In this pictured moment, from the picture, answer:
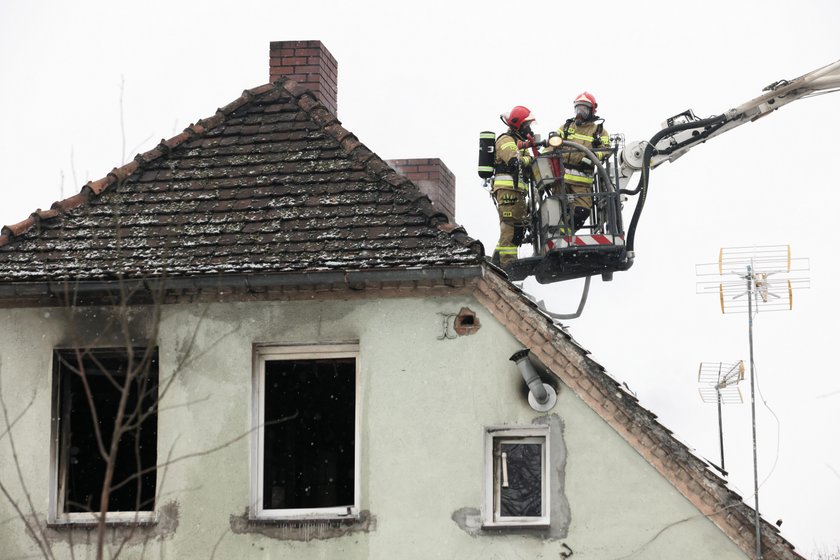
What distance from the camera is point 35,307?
426 inches

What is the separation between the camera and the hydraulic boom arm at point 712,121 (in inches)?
579

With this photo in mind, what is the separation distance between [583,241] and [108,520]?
6.30 m

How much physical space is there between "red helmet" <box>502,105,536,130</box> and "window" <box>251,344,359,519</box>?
180 inches

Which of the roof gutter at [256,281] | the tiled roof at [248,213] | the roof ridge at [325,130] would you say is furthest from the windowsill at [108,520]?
the roof ridge at [325,130]

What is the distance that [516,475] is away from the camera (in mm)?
10312

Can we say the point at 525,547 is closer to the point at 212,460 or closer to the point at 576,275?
the point at 212,460

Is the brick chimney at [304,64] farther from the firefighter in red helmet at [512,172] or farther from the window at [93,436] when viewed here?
the window at [93,436]

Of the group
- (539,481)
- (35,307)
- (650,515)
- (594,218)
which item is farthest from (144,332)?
(594,218)

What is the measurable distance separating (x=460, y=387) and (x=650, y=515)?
1774mm

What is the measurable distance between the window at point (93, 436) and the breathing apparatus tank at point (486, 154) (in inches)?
197

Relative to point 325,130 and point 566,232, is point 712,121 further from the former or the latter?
point 325,130

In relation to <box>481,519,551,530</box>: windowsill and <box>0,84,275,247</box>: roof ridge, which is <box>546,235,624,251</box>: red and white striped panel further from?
<box>481,519,551,530</box>: windowsill

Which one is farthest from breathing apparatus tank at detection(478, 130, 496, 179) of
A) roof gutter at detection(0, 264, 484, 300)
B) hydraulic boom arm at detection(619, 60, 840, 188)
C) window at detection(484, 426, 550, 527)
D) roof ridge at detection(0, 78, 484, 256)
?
window at detection(484, 426, 550, 527)

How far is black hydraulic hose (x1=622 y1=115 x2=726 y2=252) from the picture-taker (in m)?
15.2
